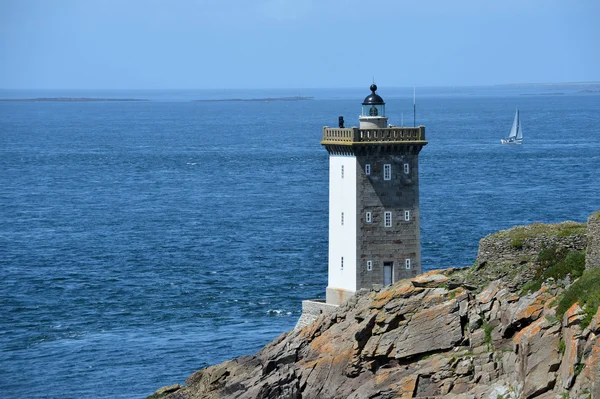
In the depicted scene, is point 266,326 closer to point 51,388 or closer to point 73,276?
point 51,388

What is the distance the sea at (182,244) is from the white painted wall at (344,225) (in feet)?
31.0

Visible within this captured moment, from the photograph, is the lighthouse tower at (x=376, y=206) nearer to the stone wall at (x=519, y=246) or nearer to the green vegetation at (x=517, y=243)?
the stone wall at (x=519, y=246)

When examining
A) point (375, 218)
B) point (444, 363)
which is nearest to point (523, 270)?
point (444, 363)

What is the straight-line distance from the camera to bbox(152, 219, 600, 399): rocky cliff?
104ft

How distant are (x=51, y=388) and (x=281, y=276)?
2549cm

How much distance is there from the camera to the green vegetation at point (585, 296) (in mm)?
31109

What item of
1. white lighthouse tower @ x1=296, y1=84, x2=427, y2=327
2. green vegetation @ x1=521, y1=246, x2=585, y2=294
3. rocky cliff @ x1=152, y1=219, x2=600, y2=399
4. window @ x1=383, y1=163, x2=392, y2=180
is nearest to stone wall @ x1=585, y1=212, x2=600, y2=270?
rocky cliff @ x1=152, y1=219, x2=600, y2=399

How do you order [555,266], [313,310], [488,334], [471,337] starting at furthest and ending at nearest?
[313,310] → [471,337] → [488,334] → [555,266]

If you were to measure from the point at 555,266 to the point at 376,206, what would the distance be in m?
15.2

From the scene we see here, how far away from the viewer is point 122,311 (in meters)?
70.8

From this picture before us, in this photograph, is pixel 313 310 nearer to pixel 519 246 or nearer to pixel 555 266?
pixel 519 246

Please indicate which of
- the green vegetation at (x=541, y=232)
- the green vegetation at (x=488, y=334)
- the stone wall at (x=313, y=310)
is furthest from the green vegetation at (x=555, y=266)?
the stone wall at (x=313, y=310)

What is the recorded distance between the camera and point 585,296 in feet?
105

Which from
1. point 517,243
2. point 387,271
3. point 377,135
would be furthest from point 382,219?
point 517,243
